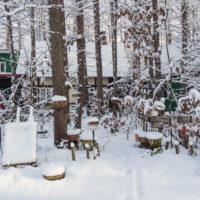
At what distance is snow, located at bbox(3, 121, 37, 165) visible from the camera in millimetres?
4980

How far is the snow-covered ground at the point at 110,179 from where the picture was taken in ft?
13.2

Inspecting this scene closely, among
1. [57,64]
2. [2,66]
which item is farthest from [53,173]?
[2,66]

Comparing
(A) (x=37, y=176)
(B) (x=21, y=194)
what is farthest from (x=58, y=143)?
(B) (x=21, y=194)

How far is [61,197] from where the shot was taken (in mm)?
4020

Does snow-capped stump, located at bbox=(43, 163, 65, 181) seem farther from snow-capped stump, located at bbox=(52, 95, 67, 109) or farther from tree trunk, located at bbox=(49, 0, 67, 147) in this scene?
snow-capped stump, located at bbox=(52, 95, 67, 109)

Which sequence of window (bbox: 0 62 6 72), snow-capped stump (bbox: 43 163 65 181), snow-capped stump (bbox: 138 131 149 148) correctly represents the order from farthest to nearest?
1. window (bbox: 0 62 6 72)
2. snow-capped stump (bbox: 138 131 149 148)
3. snow-capped stump (bbox: 43 163 65 181)

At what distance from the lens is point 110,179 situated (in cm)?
461

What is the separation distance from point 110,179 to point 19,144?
211 cm

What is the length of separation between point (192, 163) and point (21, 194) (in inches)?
141

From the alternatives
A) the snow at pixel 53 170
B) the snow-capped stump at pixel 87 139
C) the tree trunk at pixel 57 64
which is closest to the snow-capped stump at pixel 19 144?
the snow at pixel 53 170

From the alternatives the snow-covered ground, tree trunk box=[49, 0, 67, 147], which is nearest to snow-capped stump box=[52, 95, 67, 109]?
tree trunk box=[49, 0, 67, 147]

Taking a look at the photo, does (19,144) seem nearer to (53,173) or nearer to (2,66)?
(53,173)

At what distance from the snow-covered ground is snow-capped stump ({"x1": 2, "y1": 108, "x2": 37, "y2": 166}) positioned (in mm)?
189

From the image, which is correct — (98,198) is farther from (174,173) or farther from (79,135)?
(79,135)
